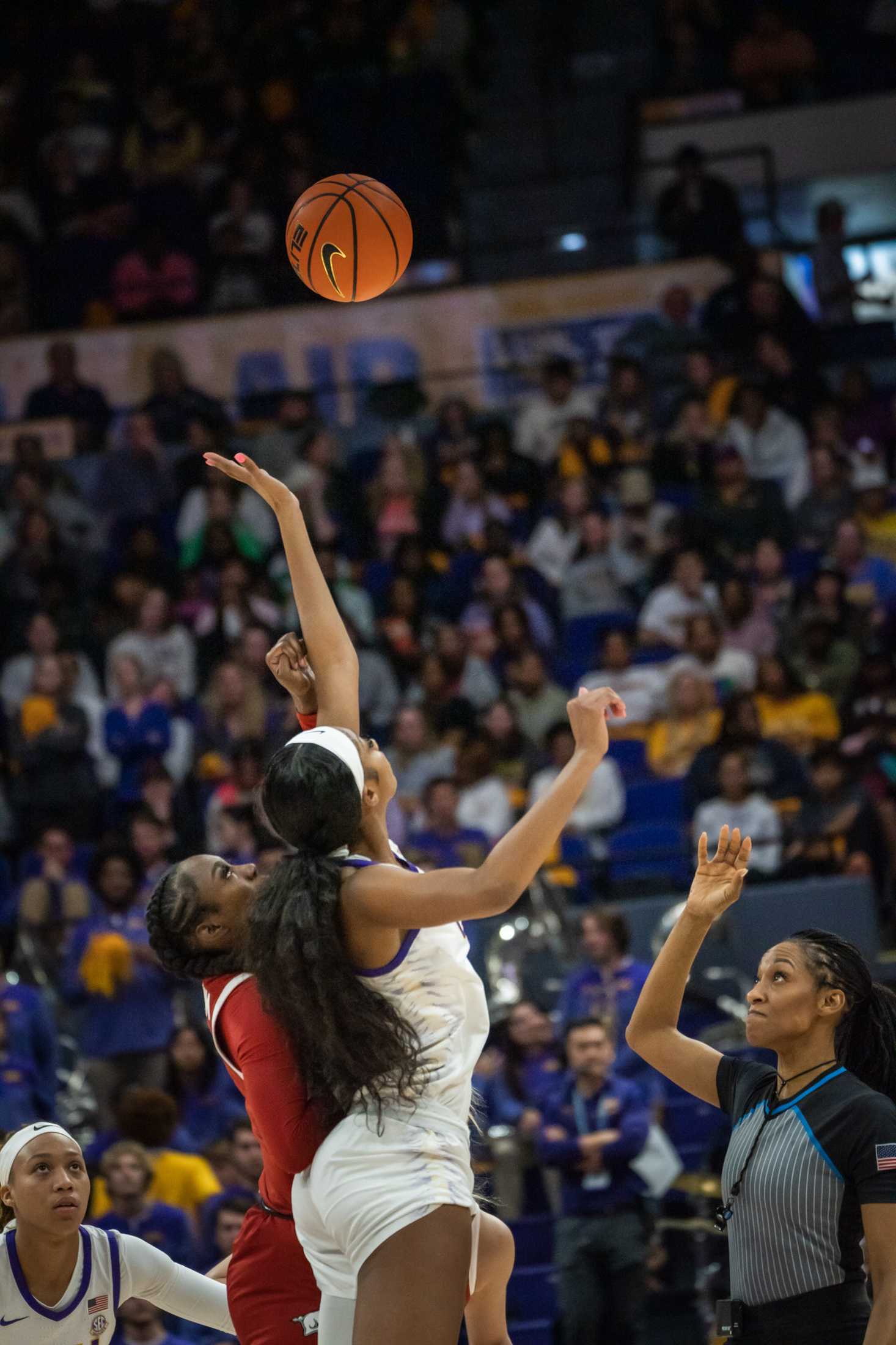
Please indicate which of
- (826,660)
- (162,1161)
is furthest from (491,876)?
(826,660)

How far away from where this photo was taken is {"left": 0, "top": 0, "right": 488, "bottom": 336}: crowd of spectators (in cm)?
1384

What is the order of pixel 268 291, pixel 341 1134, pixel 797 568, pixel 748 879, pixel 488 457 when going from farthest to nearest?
pixel 268 291, pixel 488 457, pixel 797 568, pixel 748 879, pixel 341 1134

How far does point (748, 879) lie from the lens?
863 centimetres

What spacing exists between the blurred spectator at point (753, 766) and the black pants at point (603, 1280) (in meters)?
2.86

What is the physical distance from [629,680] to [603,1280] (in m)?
4.11

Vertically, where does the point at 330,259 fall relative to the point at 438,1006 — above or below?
above

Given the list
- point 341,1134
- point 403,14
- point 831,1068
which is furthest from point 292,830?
point 403,14

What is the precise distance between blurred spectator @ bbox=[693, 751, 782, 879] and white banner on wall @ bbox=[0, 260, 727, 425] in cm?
485

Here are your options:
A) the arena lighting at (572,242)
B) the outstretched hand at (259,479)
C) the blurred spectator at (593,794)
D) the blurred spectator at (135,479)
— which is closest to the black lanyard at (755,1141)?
the outstretched hand at (259,479)

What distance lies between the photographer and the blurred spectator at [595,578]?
35.9ft

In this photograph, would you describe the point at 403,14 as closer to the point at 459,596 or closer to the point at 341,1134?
the point at 459,596

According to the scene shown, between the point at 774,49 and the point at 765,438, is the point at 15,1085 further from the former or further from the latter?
the point at 774,49

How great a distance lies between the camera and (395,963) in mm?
3021

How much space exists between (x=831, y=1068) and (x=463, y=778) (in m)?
6.09
